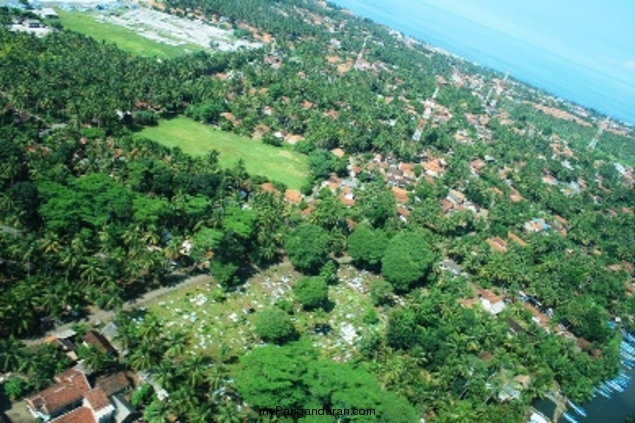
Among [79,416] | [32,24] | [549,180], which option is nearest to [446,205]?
[549,180]

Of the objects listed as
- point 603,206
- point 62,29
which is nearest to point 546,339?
point 603,206

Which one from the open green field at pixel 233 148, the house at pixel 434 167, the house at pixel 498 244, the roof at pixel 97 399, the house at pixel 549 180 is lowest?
the roof at pixel 97 399

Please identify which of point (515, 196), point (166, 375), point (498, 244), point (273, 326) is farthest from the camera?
point (515, 196)

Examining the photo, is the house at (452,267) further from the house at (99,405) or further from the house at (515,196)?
the house at (99,405)

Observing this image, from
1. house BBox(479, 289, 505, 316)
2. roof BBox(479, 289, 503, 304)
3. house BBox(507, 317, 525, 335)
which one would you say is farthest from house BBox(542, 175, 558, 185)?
house BBox(507, 317, 525, 335)

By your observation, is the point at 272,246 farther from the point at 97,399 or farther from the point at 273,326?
the point at 97,399

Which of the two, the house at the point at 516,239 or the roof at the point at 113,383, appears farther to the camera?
the house at the point at 516,239

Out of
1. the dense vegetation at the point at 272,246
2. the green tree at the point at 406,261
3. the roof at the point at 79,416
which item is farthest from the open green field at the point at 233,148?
the roof at the point at 79,416
